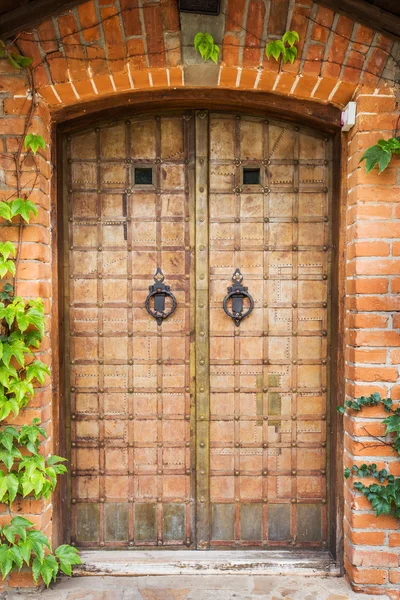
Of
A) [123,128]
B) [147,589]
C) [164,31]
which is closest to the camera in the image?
[164,31]

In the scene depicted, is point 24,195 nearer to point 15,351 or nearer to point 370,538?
point 15,351

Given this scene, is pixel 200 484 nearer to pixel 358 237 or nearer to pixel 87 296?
pixel 87 296

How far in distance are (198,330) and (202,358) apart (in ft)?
0.53

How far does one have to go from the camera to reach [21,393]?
7.35 ft

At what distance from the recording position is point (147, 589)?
245 centimetres

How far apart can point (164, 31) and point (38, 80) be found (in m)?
0.66

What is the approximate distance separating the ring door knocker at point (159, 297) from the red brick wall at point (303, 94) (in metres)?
0.57

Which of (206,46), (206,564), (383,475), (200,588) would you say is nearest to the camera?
(206,46)

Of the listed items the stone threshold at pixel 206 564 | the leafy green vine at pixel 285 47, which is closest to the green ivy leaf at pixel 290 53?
the leafy green vine at pixel 285 47

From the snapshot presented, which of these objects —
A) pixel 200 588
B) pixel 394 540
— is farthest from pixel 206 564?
pixel 394 540

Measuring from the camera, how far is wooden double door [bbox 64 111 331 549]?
268 cm

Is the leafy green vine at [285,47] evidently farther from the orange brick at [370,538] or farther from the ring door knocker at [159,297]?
the orange brick at [370,538]

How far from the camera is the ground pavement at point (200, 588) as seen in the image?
238 cm

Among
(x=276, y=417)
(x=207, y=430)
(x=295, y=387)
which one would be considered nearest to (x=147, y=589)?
(x=207, y=430)
